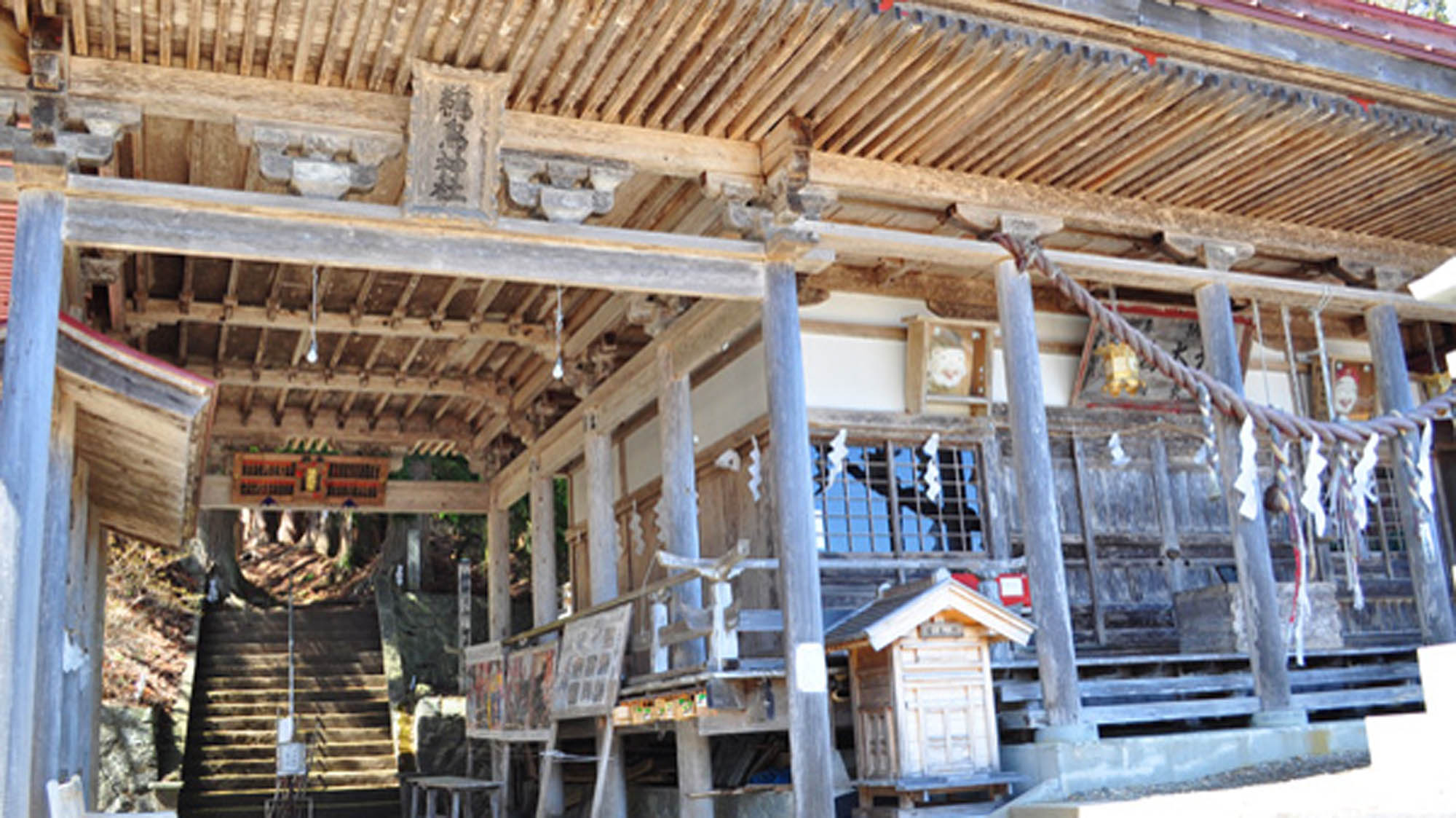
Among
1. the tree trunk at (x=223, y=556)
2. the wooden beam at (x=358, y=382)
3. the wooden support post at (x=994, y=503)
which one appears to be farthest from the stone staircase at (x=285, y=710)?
the wooden support post at (x=994, y=503)

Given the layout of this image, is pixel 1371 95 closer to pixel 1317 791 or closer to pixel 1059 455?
pixel 1059 455

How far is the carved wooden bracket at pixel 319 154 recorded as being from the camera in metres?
7.57

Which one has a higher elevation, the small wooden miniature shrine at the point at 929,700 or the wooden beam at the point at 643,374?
the wooden beam at the point at 643,374

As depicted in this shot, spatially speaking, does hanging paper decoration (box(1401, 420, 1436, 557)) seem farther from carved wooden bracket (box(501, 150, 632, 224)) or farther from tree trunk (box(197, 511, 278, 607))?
tree trunk (box(197, 511, 278, 607))

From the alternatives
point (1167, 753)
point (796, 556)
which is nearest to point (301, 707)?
point (796, 556)

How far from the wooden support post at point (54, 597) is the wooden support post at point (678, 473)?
4.31m

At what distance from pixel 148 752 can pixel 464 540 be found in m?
10.5

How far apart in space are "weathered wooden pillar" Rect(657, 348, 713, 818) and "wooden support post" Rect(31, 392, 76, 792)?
403 cm

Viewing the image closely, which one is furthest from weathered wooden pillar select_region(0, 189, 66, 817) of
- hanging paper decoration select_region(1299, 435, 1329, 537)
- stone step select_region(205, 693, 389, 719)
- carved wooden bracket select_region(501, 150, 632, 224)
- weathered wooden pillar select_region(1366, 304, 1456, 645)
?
stone step select_region(205, 693, 389, 719)

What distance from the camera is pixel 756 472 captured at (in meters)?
11.5

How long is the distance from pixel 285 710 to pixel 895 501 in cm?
962

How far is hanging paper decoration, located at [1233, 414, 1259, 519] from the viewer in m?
9.77

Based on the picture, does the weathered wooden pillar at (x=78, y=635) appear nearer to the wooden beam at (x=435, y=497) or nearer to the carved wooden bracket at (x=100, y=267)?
the carved wooden bracket at (x=100, y=267)

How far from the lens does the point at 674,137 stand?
344 inches
